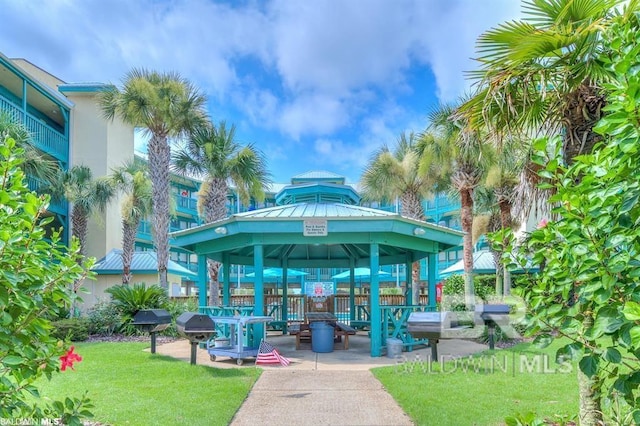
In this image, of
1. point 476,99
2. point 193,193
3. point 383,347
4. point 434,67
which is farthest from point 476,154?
point 193,193

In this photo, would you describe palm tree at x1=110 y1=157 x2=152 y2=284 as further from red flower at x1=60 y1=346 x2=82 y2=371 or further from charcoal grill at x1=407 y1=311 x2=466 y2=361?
red flower at x1=60 y1=346 x2=82 y2=371

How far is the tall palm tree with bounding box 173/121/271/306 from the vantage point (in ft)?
64.6

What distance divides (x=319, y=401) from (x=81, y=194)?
17.5 m

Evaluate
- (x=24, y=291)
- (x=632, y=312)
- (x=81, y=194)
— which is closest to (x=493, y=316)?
(x=632, y=312)

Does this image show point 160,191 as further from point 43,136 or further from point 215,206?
point 43,136

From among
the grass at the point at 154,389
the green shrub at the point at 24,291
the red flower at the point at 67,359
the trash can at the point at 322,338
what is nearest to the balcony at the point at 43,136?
the grass at the point at 154,389

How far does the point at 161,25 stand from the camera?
31.6 ft

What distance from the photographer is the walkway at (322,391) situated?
5.82 meters

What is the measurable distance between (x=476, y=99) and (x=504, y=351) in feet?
23.5

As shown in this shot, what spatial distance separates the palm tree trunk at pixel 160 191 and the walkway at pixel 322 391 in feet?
23.7

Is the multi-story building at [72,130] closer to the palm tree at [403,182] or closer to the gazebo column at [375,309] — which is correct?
the palm tree at [403,182]

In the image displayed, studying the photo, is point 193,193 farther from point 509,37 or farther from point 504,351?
point 509,37

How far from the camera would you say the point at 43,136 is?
22.3 meters

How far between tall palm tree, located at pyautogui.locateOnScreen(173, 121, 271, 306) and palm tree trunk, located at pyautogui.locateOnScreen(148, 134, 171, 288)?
149cm
